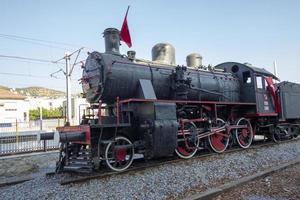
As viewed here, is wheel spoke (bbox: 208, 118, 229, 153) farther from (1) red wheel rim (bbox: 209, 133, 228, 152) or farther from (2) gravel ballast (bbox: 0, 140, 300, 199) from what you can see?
(2) gravel ballast (bbox: 0, 140, 300, 199)

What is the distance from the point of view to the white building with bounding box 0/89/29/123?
5517cm

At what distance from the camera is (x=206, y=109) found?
11.5 m

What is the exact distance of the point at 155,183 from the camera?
6.81 meters

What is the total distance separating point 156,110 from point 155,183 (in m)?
2.79

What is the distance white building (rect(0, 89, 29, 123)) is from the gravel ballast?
166 ft

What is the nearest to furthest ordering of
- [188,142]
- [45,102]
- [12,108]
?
[188,142], [12,108], [45,102]

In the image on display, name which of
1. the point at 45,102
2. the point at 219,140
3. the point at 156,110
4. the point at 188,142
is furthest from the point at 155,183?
the point at 45,102

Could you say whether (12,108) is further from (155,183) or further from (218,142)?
(155,183)

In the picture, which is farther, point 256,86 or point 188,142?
point 256,86

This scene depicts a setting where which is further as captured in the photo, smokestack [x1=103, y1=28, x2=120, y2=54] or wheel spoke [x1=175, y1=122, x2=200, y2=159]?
wheel spoke [x1=175, y1=122, x2=200, y2=159]

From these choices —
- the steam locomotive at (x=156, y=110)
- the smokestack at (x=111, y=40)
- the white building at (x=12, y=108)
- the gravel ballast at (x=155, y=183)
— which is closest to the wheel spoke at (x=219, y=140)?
the steam locomotive at (x=156, y=110)

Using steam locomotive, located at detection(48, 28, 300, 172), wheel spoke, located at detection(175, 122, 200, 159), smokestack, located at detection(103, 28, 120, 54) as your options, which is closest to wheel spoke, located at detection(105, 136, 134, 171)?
steam locomotive, located at detection(48, 28, 300, 172)

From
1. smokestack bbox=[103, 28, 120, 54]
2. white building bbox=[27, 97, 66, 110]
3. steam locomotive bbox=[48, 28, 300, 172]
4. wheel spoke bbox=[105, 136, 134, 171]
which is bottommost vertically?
wheel spoke bbox=[105, 136, 134, 171]

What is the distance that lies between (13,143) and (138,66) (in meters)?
11.2
